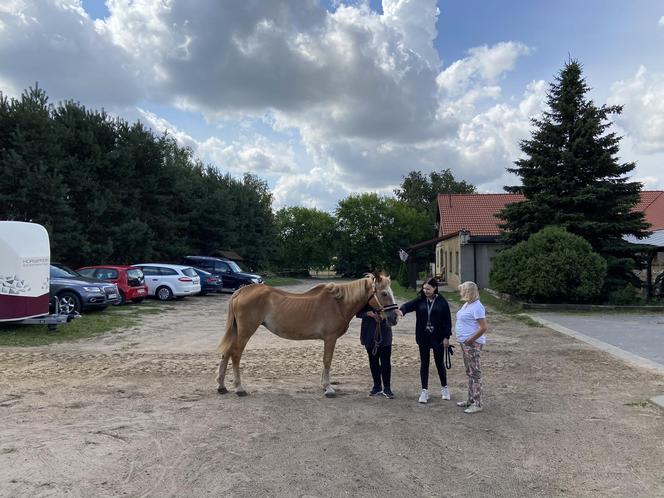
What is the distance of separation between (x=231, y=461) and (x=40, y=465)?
1621mm

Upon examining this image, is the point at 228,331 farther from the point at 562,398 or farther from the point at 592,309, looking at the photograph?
the point at 592,309

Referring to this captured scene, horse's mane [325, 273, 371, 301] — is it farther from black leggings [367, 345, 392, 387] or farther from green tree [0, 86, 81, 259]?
green tree [0, 86, 81, 259]

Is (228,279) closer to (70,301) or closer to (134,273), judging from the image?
(134,273)

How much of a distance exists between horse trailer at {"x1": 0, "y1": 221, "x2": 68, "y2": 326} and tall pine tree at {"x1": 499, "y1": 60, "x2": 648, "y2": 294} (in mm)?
18011

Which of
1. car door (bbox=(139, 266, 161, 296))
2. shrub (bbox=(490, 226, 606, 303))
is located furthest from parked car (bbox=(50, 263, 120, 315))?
shrub (bbox=(490, 226, 606, 303))

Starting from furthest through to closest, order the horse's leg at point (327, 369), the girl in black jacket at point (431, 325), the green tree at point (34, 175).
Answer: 1. the green tree at point (34, 175)
2. the horse's leg at point (327, 369)
3. the girl in black jacket at point (431, 325)

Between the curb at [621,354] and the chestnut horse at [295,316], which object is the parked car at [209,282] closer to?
the curb at [621,354]

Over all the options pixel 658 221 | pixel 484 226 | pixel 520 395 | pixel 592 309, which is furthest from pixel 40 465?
pixel 658 221

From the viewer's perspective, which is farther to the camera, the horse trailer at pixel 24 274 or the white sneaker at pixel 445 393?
the horse trailer at pixel 24 274

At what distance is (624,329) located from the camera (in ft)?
44.2

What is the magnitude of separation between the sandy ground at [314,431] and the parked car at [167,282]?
42.0ft

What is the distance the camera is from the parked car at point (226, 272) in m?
27.5

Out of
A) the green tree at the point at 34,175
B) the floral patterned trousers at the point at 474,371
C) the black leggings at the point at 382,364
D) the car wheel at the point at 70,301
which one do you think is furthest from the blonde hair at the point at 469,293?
the green tree at the point at 34,175

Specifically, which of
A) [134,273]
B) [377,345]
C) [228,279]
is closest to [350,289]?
[377,345]
